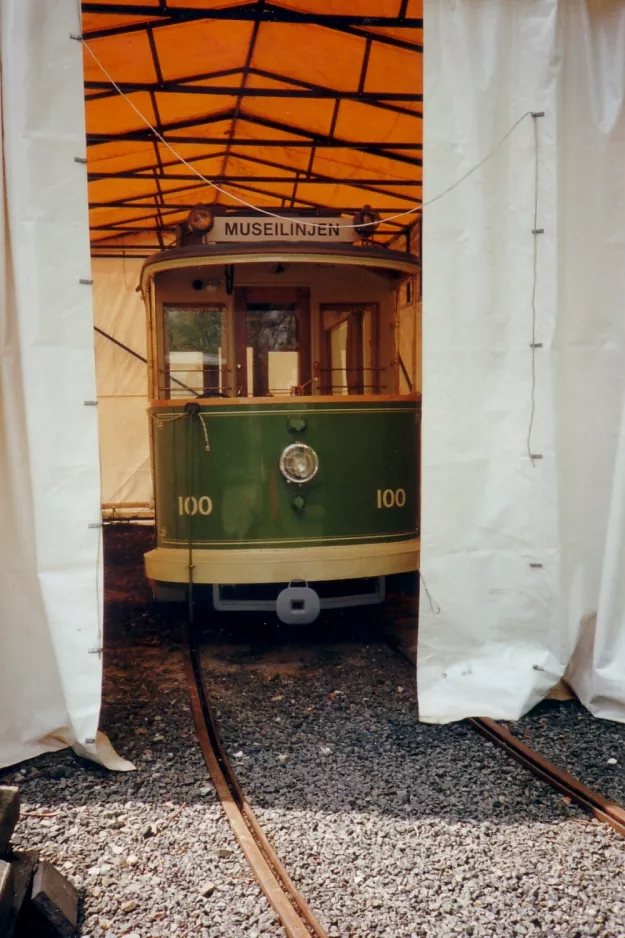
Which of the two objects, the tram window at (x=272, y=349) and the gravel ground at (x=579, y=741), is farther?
the tram window at (x=272, y=349)

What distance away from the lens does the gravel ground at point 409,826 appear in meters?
2.74

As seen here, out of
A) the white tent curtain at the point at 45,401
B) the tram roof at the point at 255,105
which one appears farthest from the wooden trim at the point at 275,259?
the white tent curtain at the point at 45,401

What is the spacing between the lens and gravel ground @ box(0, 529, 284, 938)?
2.74 meters

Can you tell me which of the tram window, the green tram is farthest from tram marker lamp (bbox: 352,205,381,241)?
the tram window

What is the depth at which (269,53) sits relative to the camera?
22.9 ft

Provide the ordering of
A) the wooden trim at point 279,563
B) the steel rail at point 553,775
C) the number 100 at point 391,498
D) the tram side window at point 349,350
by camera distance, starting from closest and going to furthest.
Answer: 1. the steel rail at point 553,775
2. the wooden trim at point 279,563
3. the number 100 at point 391,498
4. the tram side window at point 349,350

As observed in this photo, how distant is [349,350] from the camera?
5.91 m

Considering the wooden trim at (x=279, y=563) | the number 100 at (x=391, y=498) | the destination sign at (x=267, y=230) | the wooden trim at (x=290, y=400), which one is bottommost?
the wooden trim at (x=279, y=563)

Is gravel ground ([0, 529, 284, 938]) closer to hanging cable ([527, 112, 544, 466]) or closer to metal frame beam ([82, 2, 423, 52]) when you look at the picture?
hanging cable ([527, 112, 544, 466])

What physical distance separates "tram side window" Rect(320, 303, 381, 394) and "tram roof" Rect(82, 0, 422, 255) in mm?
1497

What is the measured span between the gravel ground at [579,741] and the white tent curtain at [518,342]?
13cm

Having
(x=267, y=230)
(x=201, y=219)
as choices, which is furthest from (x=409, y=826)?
(x=201, y=219)

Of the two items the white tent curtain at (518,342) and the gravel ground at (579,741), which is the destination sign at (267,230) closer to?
the white tent curtain at (518,342)

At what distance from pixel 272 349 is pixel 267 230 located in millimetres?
786
